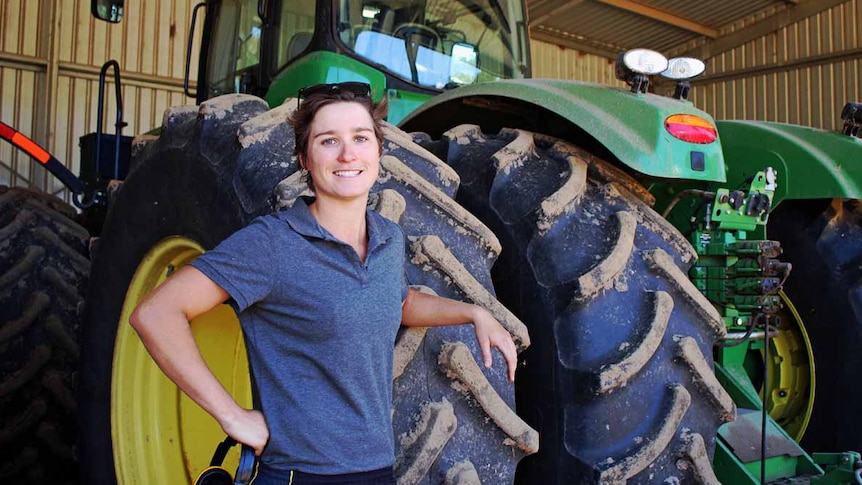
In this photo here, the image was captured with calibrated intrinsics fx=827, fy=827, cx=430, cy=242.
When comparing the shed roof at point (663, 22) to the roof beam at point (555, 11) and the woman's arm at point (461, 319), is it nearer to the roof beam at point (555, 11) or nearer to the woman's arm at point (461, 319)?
the roof beam at point (555, 11)

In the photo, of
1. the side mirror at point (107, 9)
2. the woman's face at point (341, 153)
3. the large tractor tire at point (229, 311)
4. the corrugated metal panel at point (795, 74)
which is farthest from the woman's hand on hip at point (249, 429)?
the corrugated metal panel at point (795, 74)

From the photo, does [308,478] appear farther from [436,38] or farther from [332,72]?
[436,38]

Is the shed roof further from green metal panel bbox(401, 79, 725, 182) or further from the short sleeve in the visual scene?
the short sleeve

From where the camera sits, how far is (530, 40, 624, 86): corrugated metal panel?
45.2 feet

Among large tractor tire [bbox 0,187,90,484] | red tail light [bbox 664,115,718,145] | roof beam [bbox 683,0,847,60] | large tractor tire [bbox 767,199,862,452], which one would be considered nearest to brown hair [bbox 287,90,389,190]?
red tail light [bbox 664,115,718,145]

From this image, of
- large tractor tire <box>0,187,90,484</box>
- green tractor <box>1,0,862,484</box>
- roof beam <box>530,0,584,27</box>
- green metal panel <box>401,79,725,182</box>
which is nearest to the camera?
green tractor <box>1,0,862,484</box>

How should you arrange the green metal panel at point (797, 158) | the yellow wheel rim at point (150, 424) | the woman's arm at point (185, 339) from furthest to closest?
the green metal panel at point (797, 158), the yellow wheel rim at point (150, 424), the woman's arm at point (185, 339)

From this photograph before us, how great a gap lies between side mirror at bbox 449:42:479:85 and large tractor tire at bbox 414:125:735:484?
122cm

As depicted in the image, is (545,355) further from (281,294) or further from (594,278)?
(281,294)

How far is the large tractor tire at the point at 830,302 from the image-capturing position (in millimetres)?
2871

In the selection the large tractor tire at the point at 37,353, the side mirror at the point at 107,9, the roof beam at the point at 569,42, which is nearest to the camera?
the large tractor tire at the point at 37,353

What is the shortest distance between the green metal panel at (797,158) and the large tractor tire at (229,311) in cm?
139

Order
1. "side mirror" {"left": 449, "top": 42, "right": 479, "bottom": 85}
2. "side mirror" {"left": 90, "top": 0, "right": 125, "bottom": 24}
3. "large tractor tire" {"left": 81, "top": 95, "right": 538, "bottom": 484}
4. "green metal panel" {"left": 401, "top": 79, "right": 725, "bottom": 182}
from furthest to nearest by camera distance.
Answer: "side mirror" {"left": 90, "top": 0, "right": 125, "bottom": 24}, "side mirror" {"left": 449, "top": 42, "right": 479, "bottom": 85}, "green metal panel" {"left": 401, "top": 79, "right": 725, "bottom": 182}, "large tractor tire" {"left": 81, "top": 95, "right": 538, "bottom": 484}

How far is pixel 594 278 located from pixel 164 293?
107 cm
